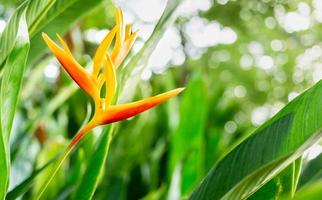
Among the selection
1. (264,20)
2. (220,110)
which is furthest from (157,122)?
(264,20)

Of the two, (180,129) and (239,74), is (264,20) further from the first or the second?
(180,129)

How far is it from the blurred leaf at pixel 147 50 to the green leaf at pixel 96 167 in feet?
0.19

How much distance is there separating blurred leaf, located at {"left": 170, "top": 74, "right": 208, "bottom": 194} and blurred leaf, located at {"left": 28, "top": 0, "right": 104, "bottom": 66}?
1.22 ft

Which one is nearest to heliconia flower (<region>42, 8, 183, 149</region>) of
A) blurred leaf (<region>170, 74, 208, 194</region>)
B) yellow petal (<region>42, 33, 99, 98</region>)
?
yellow petal (<region>42, 33, 99, 98</region>)

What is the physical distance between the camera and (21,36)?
1.65ft

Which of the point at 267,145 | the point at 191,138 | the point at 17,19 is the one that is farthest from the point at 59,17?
the point at 191,138

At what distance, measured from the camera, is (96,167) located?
0.61m

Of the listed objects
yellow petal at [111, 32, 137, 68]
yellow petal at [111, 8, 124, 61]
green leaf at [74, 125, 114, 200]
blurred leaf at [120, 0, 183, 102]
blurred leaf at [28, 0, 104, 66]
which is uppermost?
blurred leaf at [28, 0, 104, 66]

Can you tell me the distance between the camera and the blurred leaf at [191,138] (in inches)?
39.5

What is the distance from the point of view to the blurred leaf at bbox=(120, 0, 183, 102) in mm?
579

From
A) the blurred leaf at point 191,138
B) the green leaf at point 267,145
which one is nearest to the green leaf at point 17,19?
the green leaf at point 267,145

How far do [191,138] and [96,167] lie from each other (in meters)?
0.45

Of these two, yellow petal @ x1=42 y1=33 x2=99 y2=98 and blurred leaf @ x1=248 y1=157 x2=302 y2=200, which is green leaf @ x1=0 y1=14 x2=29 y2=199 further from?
blurred leaf @ x1=248 y1=157 x2=302 y2=200

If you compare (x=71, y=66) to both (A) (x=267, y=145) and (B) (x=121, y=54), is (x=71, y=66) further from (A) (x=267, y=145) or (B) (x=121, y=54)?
(A) (x=267, y=145)
